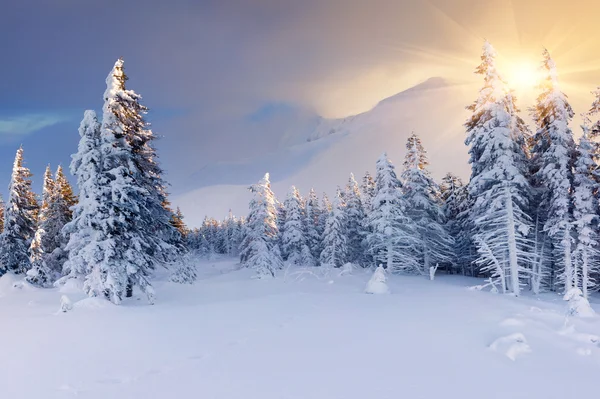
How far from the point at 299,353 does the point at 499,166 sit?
67.0ft

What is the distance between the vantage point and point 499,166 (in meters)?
23.1

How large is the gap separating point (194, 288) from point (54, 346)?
14.7 metres

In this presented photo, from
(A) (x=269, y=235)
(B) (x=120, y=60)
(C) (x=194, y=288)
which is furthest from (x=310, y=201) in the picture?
(B) (x=120, y=60)

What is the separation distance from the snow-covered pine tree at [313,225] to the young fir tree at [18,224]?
34746 mm

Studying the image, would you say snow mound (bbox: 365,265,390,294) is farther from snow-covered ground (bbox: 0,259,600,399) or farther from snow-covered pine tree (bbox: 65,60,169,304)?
snow-covered pine tree (bbox: 65,60,169,304)

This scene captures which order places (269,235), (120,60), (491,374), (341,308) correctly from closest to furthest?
(491,374) → (341,308) → (120,60) → (269,235)

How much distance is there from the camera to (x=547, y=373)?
7.31 m

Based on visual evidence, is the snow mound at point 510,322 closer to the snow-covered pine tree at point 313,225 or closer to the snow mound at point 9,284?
the snow mound at point 9,284

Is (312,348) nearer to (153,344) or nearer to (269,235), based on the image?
(153,344)

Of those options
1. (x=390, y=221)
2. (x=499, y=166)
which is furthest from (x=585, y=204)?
(x=390, y=221)

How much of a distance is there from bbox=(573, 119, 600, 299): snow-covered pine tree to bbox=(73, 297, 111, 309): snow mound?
26.8 meters

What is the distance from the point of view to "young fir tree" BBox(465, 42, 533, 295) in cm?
2286

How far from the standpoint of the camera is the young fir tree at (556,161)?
22906mm

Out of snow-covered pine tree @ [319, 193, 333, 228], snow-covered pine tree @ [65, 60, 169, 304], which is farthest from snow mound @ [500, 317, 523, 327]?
snow-covered pine tree @ [319, 193, 333, 228]
